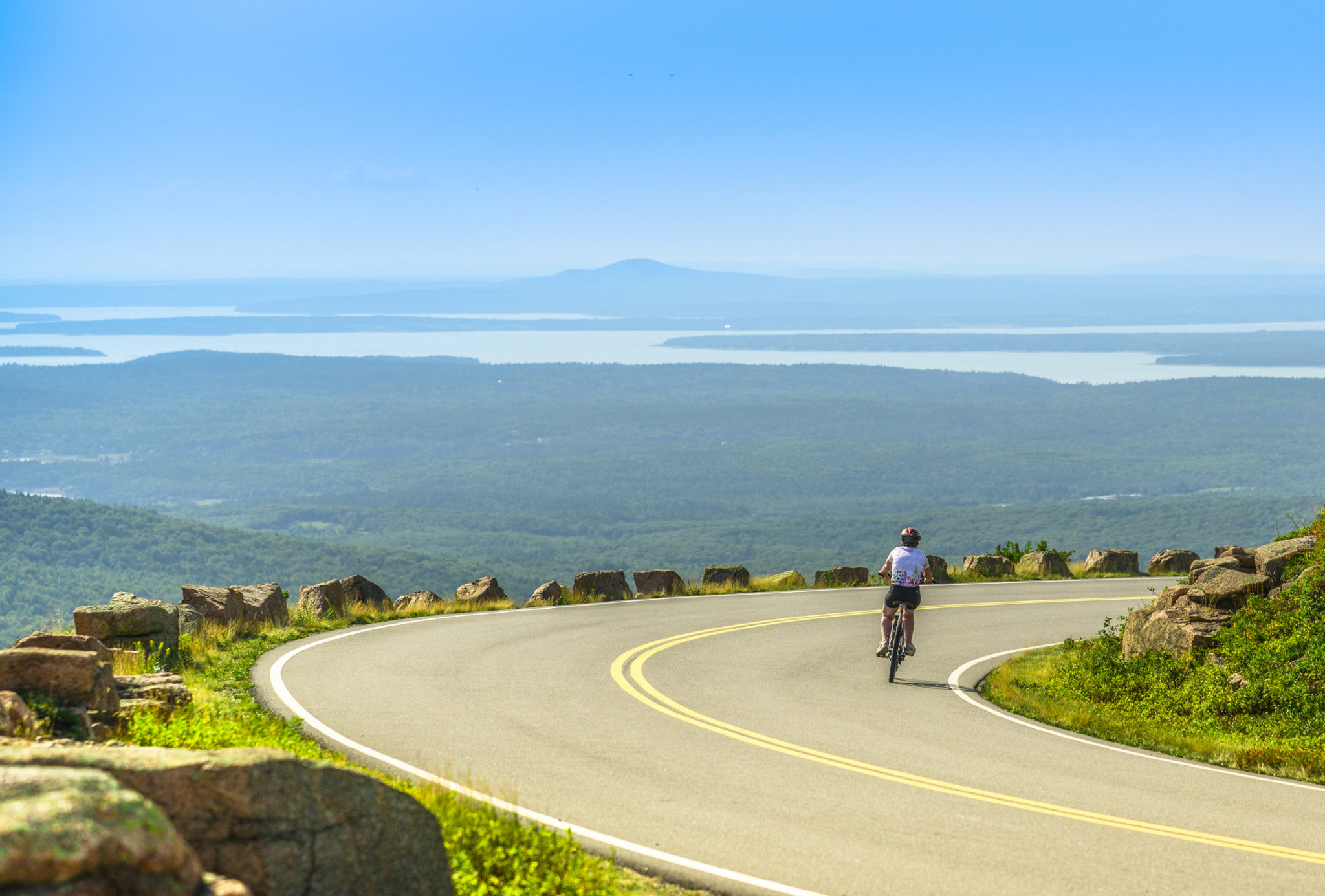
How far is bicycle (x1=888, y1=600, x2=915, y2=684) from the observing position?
15.2 meters

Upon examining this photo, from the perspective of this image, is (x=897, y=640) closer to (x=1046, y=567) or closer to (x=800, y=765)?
(x=800, y=765)

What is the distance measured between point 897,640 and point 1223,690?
4.12m

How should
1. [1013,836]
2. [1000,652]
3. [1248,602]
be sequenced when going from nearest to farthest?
[1013,836]
[1248,602]
[1000,652]

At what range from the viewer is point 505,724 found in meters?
11.7

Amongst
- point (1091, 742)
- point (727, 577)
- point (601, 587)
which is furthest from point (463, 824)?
point (727, 577)

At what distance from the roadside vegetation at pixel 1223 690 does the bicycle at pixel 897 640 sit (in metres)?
1.24

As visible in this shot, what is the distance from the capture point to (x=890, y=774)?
9836mm

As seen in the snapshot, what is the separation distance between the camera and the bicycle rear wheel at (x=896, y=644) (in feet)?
49.8

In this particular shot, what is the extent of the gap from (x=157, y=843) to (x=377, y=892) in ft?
4.23

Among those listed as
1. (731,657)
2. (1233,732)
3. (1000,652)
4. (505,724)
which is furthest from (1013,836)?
(1000,652)

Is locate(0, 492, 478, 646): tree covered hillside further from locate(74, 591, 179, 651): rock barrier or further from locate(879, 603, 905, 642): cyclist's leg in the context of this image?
locate(879, 603, 905, 642): cyclist's leg

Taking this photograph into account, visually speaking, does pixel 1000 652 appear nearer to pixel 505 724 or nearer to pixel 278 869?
pixel 505 724

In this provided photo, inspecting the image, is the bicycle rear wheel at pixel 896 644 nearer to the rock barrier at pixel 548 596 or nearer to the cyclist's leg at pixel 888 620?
the cyclist's leg at pixel 888 620

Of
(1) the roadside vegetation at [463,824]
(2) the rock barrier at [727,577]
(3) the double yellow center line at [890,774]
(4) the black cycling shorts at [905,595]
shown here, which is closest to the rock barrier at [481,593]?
(2) the rock barrier at [727,577]
